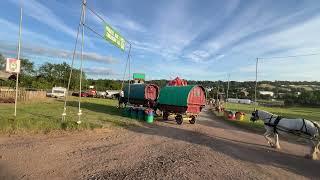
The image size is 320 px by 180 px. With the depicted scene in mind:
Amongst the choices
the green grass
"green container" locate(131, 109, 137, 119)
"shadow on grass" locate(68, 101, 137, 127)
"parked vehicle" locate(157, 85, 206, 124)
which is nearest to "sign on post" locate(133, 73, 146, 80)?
"shadow on grass" locate(68, 101, 137, 127)

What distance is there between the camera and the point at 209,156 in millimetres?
12227

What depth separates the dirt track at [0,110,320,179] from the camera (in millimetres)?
9305

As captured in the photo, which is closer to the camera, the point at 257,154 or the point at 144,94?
the point at 257,154

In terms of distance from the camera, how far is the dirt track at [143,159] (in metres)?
9.30

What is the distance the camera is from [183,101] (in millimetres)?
24734

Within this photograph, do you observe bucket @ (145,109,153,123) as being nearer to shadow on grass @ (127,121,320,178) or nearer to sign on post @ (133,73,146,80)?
shadow on grass @ (127,121,320,178)

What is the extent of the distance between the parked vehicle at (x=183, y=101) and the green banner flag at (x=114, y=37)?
605 centimetres

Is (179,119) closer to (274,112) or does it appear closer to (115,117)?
(115,117)

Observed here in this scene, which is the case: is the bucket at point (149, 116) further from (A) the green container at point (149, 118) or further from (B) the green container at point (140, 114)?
(B) the green container at point (140, 114)

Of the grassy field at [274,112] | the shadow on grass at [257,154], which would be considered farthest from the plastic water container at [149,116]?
the grassy field at [274,112]

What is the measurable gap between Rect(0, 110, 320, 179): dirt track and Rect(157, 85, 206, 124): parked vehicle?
8.40 metres

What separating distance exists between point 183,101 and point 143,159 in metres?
13.8

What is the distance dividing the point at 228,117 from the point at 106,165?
25897 mm

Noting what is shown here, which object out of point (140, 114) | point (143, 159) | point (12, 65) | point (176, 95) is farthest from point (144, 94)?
point (143, 159)
